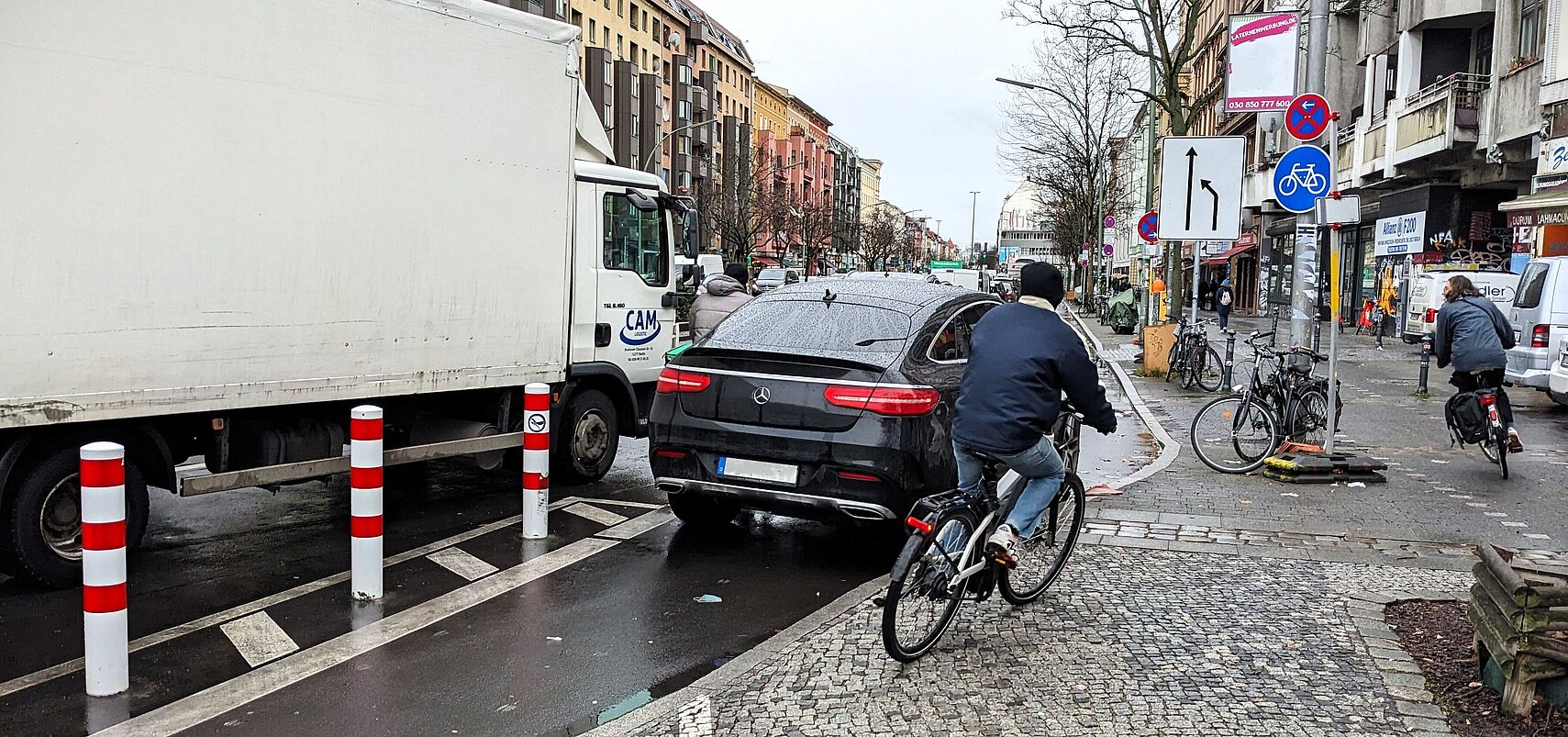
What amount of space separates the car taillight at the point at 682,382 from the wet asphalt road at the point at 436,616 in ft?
3.23

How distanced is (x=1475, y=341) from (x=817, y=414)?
6.76 meters

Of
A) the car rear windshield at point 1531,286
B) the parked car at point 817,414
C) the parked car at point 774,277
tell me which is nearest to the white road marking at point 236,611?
the parked car at point 817,414

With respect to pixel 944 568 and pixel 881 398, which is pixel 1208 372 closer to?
pixel 881 398

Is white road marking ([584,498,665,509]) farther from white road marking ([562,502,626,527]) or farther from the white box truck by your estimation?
the white box truck

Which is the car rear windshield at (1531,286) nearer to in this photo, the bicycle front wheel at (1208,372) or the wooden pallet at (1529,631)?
the bicycle front wheel at (1208,372)

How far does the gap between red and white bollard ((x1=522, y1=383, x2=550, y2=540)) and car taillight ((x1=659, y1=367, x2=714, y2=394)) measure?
87 centimetres

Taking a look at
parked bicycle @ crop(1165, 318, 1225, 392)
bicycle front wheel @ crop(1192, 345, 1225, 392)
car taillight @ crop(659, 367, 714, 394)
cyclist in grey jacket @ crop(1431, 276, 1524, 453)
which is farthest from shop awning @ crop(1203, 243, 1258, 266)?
car taillight @ crop(659, 367, 714, 394)

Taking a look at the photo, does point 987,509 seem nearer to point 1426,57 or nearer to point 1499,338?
point 1499,338

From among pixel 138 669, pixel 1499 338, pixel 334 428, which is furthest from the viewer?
pixel 1499 338

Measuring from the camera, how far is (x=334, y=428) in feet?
25.8

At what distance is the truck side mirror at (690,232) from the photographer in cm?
1062

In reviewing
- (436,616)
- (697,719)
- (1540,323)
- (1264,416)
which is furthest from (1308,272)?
(697,719)

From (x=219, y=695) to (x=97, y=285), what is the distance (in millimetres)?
2407

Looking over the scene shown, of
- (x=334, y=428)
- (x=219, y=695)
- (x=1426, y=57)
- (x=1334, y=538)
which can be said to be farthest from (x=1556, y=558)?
(x=1426, y=57)
